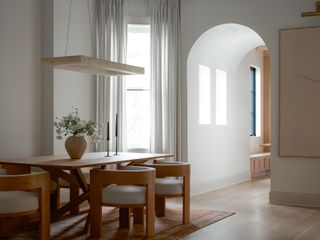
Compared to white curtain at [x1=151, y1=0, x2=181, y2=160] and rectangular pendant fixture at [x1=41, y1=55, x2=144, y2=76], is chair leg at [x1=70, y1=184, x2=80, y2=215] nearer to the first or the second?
rectangular pendant fixture at [x1=41, y1=55, x2=144, y2=76]

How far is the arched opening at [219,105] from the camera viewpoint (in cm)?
784

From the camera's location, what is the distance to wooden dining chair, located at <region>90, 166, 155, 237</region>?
477 cm

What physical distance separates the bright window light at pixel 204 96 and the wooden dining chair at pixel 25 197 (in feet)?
13.4

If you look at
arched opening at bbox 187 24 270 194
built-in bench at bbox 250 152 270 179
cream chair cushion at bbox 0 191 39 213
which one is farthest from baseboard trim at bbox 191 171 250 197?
cream chair cushion at bbox 0 191 39 213

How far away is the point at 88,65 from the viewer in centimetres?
537

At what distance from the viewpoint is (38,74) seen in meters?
6.99

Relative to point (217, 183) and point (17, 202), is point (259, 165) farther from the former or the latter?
→ point (17, 202)

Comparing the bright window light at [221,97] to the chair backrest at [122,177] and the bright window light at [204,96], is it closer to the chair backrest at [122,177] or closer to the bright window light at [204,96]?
the bright window light at [204,96]

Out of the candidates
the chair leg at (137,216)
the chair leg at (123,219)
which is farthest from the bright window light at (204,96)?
the chair leg at (123,219)

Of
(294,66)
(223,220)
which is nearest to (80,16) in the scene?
(294,66)

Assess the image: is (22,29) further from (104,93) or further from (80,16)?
(104,93)

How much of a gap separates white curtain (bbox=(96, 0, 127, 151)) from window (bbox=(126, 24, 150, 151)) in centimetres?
21

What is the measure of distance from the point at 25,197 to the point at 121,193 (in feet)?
2.89

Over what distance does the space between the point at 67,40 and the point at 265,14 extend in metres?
2.75
